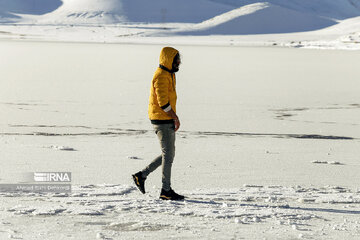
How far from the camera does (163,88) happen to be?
19.3 feet

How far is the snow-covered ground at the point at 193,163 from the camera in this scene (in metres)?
5.29

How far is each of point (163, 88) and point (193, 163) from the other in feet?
8.44

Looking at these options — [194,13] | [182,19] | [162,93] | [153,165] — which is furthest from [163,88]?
[194,13]

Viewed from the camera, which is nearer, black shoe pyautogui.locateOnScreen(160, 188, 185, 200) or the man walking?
the man walking

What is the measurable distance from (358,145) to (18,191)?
5.40 m

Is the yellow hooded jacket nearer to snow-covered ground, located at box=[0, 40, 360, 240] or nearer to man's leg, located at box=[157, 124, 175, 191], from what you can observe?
man's leg, located at box=[157, 124, 175, 191]

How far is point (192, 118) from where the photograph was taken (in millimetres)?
13250

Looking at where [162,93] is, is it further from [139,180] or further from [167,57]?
[139,180]

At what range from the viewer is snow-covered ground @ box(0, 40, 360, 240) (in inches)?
208

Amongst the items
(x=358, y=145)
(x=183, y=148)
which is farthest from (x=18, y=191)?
(x=358, y=145)

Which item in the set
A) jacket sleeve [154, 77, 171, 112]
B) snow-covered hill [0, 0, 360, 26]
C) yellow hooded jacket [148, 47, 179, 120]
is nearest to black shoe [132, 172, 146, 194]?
yellow hooded jacket [148, 47, 179, 120]

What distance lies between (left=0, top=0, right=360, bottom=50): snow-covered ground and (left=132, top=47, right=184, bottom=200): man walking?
9663 cm

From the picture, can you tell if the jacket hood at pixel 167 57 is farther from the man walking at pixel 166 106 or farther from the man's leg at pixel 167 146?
the man's leg at pixel 167 146

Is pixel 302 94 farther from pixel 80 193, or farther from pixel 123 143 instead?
pixel 80 193
